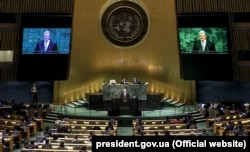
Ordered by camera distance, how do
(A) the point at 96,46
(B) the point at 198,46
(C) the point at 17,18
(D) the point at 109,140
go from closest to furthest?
1. (D) the point at 109,140
2. (B) the point at 198,46
3. (C) the point at 17,18
4. (A) the point at 96,46

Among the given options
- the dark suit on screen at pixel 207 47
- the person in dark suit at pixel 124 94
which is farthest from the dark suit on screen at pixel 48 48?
the dark suit on screen at pixel 207 47

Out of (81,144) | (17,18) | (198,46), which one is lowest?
(81,144)

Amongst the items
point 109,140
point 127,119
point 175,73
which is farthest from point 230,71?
point 109,140

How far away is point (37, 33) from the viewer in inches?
837

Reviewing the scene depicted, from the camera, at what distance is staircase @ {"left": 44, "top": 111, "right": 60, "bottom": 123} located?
2053 centimetres

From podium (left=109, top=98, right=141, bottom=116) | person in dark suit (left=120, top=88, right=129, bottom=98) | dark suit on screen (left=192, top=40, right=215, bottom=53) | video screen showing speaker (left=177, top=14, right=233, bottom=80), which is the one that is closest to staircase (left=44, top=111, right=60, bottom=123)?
podium (left=109, top=98, right=141, bottom=116)

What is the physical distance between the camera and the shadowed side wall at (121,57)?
24.0 m

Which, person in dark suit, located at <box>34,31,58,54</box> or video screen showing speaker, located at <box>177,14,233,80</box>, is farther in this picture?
person in dark suit, located at <box>34,31,58,54</box>

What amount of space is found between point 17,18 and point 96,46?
16.5 feet

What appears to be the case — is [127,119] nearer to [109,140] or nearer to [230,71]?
[230,71]

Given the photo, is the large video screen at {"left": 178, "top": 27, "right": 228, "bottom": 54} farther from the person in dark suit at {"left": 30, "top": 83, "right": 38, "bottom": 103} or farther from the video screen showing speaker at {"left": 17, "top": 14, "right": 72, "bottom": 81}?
the person in dark suit at {"left": 30, "top": 83, "right": 38, "bottom": 103}

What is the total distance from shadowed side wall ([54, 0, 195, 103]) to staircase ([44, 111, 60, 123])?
9.03 feet

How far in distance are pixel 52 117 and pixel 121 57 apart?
6.30 meters

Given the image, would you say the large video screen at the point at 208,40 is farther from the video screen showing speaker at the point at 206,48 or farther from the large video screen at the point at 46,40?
the large video screen at the point at 46,40
